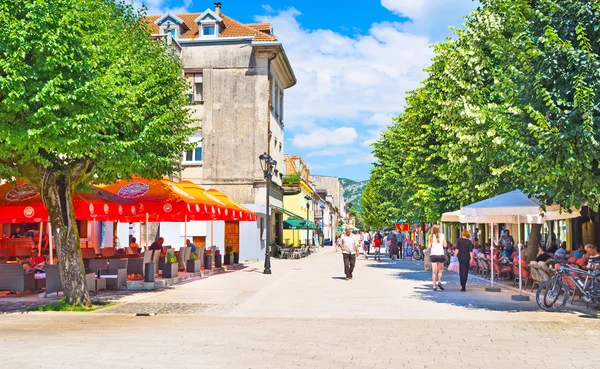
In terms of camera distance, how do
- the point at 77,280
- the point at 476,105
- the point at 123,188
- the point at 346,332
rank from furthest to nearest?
1. the point at 476,105
2. the point at 123,188
3. the point at 77,280
4. the point at 346,332

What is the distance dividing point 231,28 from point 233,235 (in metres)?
13.3

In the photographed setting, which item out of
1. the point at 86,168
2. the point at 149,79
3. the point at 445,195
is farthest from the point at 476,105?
the point at 86,168

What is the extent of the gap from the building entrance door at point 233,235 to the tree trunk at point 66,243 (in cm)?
2588

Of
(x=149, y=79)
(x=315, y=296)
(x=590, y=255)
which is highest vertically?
(x=149, y=79)

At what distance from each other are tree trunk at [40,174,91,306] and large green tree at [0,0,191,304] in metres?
0.02

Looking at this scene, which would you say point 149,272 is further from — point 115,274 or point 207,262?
point 207,262

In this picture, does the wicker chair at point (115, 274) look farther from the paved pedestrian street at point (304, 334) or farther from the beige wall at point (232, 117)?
the beige wall at point (232, 117)

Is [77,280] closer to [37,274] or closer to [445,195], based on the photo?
[37,274]

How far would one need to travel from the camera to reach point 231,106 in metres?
41.1

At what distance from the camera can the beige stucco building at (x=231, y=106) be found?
40.8 metres

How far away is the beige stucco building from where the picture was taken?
40781 millimetres

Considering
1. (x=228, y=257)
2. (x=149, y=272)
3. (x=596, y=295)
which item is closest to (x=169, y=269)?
(x=149, y=272)

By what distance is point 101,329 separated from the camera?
1133cm

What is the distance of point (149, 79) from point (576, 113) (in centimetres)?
966
